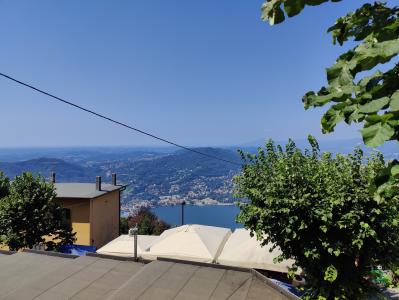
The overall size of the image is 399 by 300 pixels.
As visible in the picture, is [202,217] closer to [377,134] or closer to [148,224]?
[148,224]

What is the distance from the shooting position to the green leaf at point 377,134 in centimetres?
133

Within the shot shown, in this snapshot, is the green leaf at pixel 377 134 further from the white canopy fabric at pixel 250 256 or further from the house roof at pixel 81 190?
the house roof at pixel 81 190

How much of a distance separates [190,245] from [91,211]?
15.1 m

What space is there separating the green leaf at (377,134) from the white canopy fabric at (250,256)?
11637 mm

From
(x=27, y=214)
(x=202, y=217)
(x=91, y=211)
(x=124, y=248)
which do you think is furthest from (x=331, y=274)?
(x=202, y=217)

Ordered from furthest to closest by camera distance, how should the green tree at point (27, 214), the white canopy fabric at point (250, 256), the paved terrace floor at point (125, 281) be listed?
the green tree at point (27, 214)
the white canopy fabric at point (250, 256)
the paved terrace floor at point (125, 281)

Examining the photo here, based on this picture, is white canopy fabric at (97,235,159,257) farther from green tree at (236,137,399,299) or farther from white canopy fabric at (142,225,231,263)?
green tree at (236,137,399,299)

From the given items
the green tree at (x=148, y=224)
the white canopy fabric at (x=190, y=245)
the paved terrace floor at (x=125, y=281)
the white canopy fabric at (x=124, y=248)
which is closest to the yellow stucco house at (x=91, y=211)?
the green tree at (x=148, y=224)

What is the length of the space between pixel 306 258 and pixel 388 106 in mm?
9056

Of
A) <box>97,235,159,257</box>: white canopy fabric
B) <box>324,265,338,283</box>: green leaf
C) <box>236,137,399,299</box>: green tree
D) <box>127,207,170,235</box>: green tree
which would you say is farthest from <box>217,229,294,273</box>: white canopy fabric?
<box>127,207,170,235</box>: green tree

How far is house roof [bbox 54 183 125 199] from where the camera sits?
1096 inches

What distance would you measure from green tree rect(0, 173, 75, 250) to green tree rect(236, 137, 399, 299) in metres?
13.5

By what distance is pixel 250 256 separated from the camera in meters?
13.4

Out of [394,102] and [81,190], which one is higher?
[394,102]
